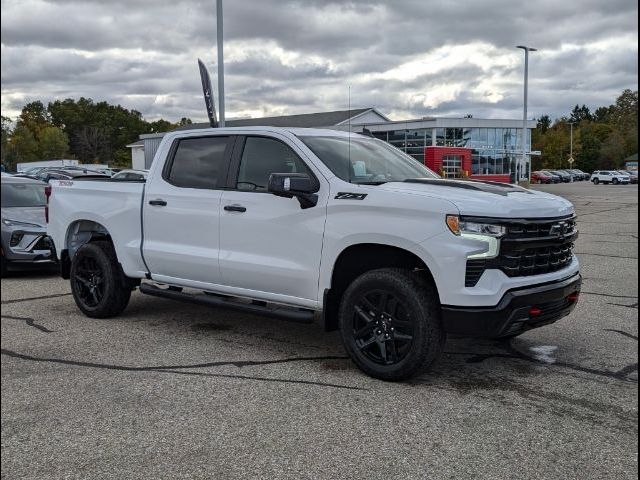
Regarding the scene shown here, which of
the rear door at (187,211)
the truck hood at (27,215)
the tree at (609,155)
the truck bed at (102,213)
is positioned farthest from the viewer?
the tree at (609,155)

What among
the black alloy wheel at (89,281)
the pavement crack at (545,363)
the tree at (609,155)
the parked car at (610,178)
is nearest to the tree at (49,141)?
the black alloy wheel at (89,281)

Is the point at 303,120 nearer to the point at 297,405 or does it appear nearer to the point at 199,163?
the point at 199,163

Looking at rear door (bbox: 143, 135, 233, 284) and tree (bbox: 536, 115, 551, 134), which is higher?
tree (bbox: 536, 115, 551, 134)

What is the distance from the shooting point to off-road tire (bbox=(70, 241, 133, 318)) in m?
6.51

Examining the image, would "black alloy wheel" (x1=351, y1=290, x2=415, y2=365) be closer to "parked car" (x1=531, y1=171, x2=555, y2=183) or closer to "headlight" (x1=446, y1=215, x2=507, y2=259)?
"headlight" (x1=446, y1=215, x2=507, y2=259)

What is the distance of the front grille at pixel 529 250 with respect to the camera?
438 cm

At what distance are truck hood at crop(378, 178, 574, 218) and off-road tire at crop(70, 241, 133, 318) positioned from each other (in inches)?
123

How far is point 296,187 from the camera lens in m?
4.91

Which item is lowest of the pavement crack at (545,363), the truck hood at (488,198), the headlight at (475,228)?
the pavement crack at (545,363)

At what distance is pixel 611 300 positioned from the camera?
25.5ft

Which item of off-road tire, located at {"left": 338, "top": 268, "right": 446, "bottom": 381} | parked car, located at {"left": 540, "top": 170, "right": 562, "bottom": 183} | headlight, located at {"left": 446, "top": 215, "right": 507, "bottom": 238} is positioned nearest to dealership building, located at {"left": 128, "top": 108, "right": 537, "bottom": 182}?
parked car, located at {"left": 540, "top": 170, "right": 562, "bottom": 183}

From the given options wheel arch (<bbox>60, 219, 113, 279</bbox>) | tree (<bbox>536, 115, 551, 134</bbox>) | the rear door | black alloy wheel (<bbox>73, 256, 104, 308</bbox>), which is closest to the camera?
the rear door

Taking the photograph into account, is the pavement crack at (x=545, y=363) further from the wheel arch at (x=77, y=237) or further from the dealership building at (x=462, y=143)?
the dealership building at (x=462, y=143)

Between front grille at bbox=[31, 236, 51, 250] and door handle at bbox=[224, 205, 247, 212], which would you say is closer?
door handle at bbox=[224, 205, 247, 212]
